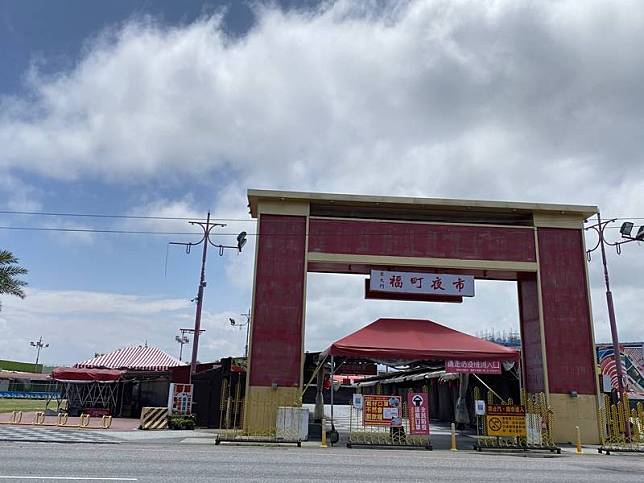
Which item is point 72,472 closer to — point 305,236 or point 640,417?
point 305,236

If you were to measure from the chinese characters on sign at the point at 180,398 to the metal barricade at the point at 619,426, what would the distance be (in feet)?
49.8

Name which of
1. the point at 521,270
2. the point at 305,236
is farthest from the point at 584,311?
the point at 305,236

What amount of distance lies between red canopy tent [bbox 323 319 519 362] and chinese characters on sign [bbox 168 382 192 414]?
6.93 meters

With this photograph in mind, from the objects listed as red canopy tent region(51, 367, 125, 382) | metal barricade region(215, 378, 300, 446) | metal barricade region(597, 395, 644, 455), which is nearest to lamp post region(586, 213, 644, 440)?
metal barricade region(597, 395, 644, 455)

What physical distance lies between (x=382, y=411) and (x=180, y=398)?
9400 mm

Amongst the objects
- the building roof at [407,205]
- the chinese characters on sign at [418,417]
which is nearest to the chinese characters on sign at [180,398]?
the building roof at [407,205]

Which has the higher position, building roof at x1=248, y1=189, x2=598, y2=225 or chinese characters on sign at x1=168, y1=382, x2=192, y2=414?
building roof at x1=248, y1=189, x2=598, y2=225

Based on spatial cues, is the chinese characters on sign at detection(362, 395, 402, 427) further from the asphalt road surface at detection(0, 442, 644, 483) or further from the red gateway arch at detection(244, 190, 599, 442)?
the red gateway arch at detection(244, 190, 599, 442)

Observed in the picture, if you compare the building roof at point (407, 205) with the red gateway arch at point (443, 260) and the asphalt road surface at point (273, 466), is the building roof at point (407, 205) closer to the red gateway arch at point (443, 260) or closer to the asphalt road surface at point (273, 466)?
the red gateway arch at point (443, 260)

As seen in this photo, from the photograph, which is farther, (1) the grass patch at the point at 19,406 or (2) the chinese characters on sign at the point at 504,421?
(1) the grass patch at the point at 19,406

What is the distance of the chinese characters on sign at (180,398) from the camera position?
2386 cm

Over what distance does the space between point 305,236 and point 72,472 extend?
48.5 feet

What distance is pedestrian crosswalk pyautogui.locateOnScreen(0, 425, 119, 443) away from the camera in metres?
17.1

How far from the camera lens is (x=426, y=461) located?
1398 cm
